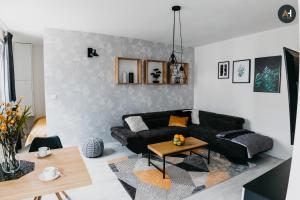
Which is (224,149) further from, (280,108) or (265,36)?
(265,36)

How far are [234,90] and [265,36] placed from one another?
1294mm

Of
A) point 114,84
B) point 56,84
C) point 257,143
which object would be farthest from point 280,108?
point 56,84

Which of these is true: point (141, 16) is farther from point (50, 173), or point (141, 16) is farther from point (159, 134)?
point (50, 173)

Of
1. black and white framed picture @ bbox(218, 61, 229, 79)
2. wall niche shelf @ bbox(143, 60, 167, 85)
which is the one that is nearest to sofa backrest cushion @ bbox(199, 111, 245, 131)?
black and white framed picture @ bbox(218, 61, 229, 79)

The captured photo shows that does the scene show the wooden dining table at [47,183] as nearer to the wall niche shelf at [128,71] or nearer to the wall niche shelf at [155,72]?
the wall niche shelf at [128,71]

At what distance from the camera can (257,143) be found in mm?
3447

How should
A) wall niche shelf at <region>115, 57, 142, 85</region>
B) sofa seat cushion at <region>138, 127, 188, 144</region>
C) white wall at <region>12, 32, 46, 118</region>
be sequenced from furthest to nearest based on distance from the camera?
white wall at <region>12, 32, 46, 118</region>, wall niche shelf at <region>115, 57, 142, 85</region>, sofa seat cushion at <region>138, 127, 188, 144</region>

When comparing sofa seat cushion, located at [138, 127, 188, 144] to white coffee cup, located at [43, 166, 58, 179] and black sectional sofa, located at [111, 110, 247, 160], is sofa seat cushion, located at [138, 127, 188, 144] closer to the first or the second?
black sectional sofa, located at [111, 110, 247, 160]

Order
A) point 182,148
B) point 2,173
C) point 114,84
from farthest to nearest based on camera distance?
1. point 114,84
2. point 182,148
3. point 2,173

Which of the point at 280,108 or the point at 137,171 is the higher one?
the point at 280,108

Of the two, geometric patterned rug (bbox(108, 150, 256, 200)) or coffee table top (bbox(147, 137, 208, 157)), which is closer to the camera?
geometric patterned rug (bbox(108, 150, 256, 200))

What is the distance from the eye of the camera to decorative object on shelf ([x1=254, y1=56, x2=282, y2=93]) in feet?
11.9

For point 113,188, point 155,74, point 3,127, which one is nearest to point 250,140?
point 113,188

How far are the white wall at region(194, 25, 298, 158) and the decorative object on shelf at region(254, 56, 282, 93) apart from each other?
0.28 feet
